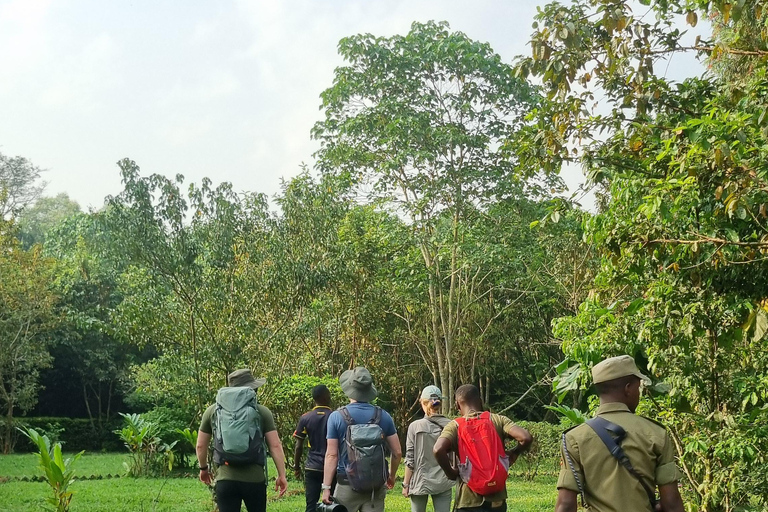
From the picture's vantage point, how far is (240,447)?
6445mm

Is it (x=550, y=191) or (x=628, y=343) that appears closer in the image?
(x=628, y=343)

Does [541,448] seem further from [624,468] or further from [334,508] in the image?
[624,468]

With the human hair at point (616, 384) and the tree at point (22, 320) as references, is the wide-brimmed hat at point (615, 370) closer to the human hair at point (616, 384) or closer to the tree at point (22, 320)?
the human hair at point (616, 384)

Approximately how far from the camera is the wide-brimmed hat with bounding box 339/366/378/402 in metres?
6.97

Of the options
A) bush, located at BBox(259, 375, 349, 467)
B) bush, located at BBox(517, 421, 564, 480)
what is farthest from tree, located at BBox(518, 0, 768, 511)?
bush, located at BBox(517, 421, 564, 480)

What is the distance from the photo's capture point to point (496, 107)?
2150cm

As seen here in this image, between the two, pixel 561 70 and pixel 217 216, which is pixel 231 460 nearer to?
pixel 561 70

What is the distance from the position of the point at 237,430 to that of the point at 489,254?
1512cm

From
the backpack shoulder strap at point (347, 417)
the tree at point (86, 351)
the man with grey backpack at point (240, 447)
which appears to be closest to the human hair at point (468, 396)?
the backpack shoulder strap at point (347, 417)

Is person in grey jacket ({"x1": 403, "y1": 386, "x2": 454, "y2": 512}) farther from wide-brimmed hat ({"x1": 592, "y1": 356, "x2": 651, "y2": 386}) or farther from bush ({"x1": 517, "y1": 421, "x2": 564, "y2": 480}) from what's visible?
bush ({"x1": 517, "y1": 421, "x2": 564, "y2": 480})

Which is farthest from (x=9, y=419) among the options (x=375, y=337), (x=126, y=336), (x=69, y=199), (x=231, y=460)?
(x=69, y=199)

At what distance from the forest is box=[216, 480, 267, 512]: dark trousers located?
3112 mm

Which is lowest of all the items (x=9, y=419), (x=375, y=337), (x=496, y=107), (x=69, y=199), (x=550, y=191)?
(x=9, y=419)

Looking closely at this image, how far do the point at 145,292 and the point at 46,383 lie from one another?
24724mm
